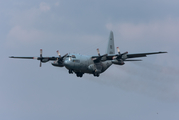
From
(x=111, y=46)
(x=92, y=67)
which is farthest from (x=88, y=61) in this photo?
(x=111, y=46)

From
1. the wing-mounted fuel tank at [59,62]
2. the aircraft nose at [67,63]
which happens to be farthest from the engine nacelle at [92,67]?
the wing-mounted fuel tank at [59,62]

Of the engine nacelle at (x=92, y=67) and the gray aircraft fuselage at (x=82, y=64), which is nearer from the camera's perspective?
the gray aircraft fuselage at (x=82, y=64)

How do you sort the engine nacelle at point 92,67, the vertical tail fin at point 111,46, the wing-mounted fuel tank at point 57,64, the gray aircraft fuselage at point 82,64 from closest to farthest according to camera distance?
the gray aircraft fuselage at point 82,64, the engine nacelle at point 92,67, the wing-mounted fuel tank at point 57,64, the vertical tail fin at point 111,46

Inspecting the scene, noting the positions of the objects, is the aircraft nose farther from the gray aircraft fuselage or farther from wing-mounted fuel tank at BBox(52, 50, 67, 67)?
wing-mounted fuel tank at BBox(52, 50, 67, 67)

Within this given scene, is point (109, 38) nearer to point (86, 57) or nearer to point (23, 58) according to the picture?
point (86, 57)

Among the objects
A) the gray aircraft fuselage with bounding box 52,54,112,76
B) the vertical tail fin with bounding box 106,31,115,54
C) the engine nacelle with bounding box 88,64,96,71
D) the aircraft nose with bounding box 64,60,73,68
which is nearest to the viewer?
the aircraft nose with bounding box 64,60,73,68

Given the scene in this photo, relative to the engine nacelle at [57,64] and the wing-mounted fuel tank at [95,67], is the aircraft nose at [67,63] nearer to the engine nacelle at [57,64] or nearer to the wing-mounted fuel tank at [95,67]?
the engine nacelle at [57,64]

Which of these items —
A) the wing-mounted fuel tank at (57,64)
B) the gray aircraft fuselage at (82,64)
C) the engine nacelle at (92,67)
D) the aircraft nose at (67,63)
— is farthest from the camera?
the wing-mounted fuel tank at (57,64)

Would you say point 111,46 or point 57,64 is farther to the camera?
point 111,46

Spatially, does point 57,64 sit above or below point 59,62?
below

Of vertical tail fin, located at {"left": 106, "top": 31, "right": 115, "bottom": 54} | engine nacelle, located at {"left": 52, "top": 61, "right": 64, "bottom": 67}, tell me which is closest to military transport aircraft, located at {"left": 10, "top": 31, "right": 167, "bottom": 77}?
engine nacelle, located at {"left": 52, "top": 61, "right": 64, "bottom": 67}

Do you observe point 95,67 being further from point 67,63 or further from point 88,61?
point 67,63

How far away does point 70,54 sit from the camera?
44156mm

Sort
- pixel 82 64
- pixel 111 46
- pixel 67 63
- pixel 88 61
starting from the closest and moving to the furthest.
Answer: pixel 67 63, pixel 82 64, pixel 88 61, pixel 111 46
